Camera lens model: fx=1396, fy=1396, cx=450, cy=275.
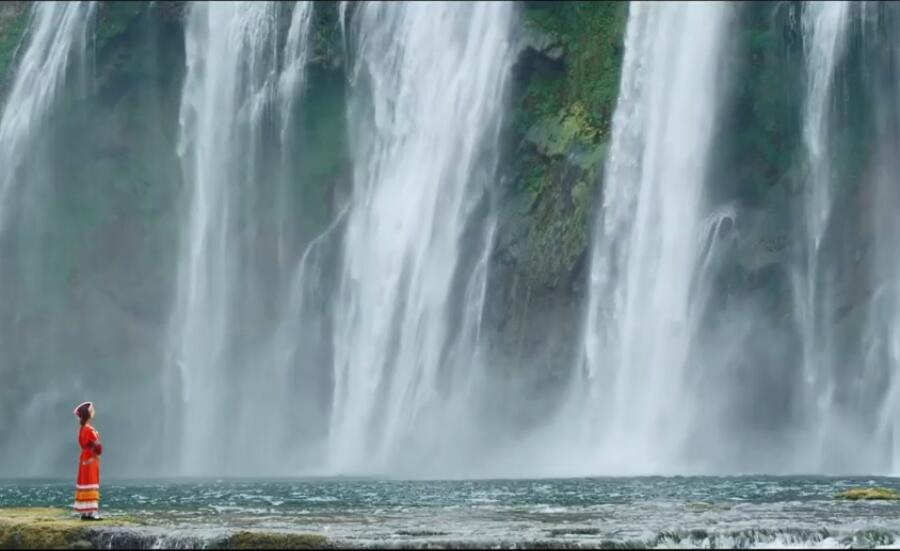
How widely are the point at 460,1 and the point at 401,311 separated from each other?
44.3ft

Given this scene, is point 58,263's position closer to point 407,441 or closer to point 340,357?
point 340,357

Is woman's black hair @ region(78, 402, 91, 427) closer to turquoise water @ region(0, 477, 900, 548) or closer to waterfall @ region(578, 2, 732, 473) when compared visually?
turquoise water @ region(0, 477, 900, 548)

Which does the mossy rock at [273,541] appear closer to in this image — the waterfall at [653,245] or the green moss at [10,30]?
the waterfall at [653,245]

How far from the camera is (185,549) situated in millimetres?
18562

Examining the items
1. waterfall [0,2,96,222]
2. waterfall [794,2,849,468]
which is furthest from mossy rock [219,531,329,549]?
waterfall [0,2,96,222]

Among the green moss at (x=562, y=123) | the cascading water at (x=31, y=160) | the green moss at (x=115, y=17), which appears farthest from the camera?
the green moss at (x=115, y=17)

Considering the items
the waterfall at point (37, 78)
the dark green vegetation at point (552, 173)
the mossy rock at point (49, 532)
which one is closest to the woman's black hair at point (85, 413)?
the mossy rock at point (49, 532)

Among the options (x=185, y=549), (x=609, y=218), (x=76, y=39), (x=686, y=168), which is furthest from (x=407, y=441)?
(x=185, y=549)

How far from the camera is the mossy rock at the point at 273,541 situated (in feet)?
60.4

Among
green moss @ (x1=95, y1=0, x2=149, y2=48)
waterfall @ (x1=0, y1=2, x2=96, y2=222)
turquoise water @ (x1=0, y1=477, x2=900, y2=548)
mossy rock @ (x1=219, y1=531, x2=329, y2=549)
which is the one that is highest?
green moss @ (x1=95, y1=0, x2=149, y2=48)

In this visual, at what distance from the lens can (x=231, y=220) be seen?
5597 cm

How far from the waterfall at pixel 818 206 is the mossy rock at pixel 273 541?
28.6m

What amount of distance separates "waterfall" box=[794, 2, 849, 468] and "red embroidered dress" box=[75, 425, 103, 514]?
94.5ft

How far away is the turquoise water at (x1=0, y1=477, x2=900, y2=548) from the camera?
63.8ft
